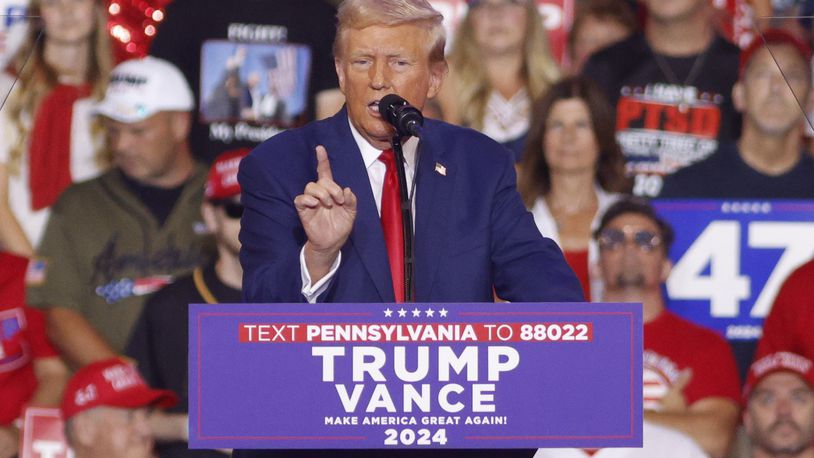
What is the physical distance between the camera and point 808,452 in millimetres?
4699

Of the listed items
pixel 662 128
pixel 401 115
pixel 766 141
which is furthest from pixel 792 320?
pixel 401 115

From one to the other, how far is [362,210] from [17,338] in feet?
9.21

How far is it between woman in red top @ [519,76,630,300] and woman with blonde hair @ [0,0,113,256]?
1511 mm

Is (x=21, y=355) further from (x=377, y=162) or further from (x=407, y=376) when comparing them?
(x=407, y=376)

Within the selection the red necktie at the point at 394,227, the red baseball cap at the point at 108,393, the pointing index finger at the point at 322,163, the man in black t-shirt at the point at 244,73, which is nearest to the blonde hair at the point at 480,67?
the man in black t-shirt at the point at 244,73

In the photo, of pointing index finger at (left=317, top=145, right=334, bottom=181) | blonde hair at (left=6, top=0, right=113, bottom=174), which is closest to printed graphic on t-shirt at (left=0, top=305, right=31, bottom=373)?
blonde hair at (left=6, top=0, right=113, bottom=174)

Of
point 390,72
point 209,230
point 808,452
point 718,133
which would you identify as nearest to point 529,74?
point 718,133

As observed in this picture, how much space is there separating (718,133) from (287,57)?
60.5 inches

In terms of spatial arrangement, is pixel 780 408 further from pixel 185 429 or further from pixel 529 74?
pixel 185 429

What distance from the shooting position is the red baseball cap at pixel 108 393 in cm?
461

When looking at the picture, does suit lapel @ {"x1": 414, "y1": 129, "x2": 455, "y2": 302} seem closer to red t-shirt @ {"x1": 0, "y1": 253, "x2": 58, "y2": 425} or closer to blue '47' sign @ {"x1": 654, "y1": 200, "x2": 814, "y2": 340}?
blue '47' sign @ {"x1": 654, "y1": 200, "x2": 814, "y2": 340}

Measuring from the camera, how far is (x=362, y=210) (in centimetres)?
227

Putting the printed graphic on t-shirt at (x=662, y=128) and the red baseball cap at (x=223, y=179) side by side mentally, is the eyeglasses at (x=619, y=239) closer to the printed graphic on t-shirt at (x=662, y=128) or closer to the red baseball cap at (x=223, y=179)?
the printed graphic on t-shirt at (x=662, y=128)

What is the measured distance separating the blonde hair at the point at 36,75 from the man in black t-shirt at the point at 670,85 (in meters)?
1.70
